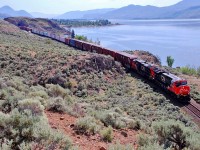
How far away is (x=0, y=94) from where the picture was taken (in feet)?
46.0

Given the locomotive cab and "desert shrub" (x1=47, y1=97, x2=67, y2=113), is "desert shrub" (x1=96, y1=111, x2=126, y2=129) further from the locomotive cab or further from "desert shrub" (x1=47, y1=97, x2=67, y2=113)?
the locomotive cab

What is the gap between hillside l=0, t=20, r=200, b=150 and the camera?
900 centimetres

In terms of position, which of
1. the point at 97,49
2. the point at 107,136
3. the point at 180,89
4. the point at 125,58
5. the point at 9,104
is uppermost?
the point at 9,104

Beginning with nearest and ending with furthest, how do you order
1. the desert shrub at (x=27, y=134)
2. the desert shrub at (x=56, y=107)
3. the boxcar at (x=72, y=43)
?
the desert shrub at (x=27, y=134) < the desert shrub at (x=56, y=107) < the boxcar at (x=72, y=43)

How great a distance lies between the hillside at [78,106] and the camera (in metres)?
9.00

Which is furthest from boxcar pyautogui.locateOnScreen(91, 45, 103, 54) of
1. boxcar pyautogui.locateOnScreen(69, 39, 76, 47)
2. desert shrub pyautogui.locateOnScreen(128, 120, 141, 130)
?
desert shrub pyautogui.locateOnScreen(128, 120, 141, 130)

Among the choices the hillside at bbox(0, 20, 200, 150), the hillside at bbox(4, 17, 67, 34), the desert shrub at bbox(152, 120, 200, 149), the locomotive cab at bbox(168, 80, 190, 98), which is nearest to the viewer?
the hillside at bbox(0, 20, 200, 150)

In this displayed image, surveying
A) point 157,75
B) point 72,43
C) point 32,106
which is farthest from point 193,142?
point 72,43

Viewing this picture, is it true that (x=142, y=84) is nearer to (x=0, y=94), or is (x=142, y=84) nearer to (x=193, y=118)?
(x=193, y=118)

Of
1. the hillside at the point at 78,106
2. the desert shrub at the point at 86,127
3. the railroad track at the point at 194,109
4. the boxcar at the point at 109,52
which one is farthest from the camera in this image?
the boxcar at the point at 109,52

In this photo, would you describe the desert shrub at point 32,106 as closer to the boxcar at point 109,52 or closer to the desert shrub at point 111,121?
the desert shrub at point 111,121

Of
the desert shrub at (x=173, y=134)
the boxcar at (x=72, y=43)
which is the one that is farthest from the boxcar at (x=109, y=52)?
the desert shrub at (x=173, y=134)

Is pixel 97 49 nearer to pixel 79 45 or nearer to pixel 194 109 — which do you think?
pixel 79 45

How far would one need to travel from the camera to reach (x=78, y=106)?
1866cm
